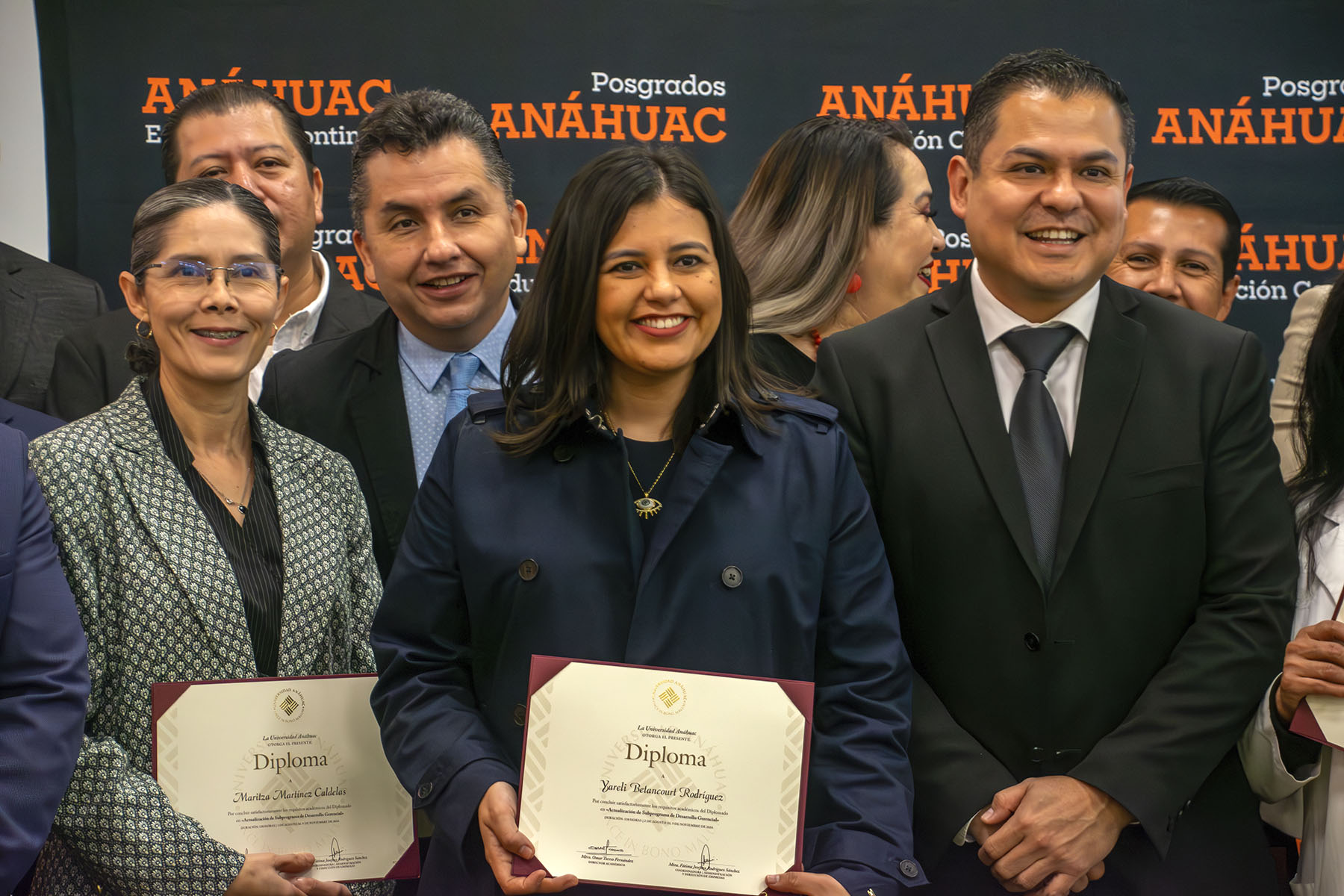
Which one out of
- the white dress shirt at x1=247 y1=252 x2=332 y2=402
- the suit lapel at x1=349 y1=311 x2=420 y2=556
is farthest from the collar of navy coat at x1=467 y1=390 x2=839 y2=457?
the white dress shirt at x1=247 y1=252 x2=332 y2=402

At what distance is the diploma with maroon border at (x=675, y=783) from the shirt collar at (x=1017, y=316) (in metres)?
0.93

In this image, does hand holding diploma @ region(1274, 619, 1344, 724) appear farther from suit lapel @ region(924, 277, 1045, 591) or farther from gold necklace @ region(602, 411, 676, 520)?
gold necklace @ region(602, 411, 676, 520)

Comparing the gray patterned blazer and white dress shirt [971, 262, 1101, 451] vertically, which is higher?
white dress shirt [971, 262, 1101, 451]

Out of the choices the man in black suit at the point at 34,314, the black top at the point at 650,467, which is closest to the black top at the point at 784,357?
the black top at the point at 650,467

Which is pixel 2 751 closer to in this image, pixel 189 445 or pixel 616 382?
pixel 189 445

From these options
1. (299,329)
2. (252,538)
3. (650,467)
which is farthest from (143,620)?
(299,329)

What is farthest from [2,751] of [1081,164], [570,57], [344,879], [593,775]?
[570,57]

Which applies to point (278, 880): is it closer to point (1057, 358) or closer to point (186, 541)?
point (186, 541)

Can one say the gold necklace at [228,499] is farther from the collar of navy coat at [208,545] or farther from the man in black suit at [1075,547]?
the man in black suit at [1075,547]

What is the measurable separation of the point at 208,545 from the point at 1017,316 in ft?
5.52

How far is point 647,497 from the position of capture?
233 cm

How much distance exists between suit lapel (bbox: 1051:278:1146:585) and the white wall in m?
3.69

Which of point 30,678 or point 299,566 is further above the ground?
point 299,566

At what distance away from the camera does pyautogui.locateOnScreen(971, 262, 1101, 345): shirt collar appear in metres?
2.58
